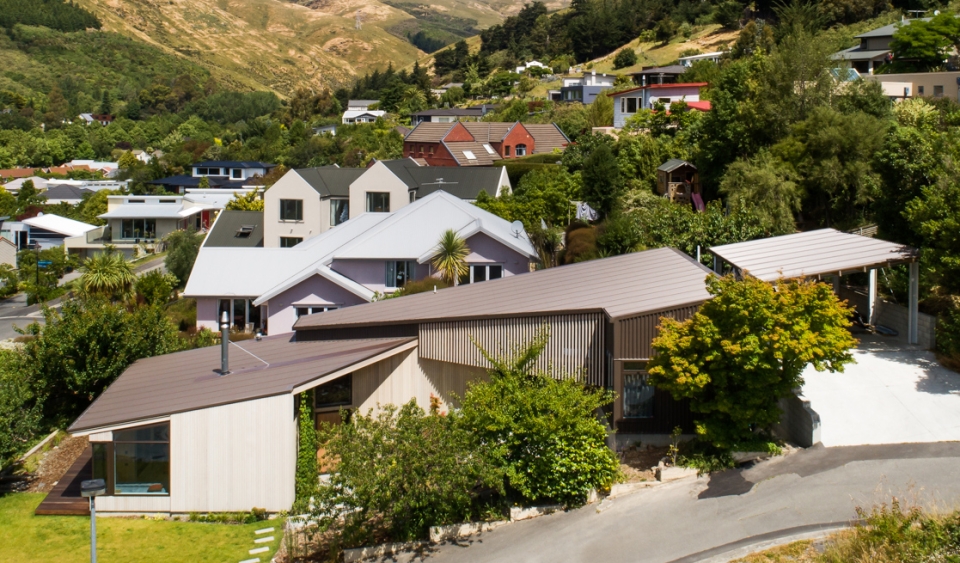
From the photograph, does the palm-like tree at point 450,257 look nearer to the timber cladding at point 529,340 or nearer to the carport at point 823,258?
the carport at point 823,258

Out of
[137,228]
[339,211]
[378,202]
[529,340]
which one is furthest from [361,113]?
[529,340]

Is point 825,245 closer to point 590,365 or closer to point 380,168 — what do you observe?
point 590,365

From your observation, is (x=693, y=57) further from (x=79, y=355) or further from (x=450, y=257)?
(x=79, y=355)

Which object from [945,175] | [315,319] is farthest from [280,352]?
[945,175]

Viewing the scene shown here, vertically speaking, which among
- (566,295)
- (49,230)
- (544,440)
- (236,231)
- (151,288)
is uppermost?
(49,230)

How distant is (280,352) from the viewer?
24.4 meters

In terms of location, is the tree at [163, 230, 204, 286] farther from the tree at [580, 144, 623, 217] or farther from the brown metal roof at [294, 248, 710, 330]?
the brown metal roof at [294, 248, 710, 330]

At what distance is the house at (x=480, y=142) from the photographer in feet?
213

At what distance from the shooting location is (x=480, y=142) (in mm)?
67062

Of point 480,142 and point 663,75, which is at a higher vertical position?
point 663,75

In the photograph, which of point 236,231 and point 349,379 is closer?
point 349,379

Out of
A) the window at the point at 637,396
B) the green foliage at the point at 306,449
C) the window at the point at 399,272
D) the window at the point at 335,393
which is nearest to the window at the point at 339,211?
the window at the point at 399,272

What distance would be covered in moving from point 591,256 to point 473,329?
40.1 ft

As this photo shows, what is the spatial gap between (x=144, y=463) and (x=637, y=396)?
Result: 10.2m
